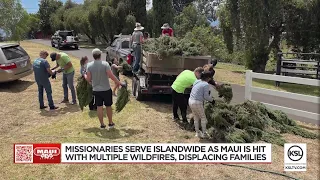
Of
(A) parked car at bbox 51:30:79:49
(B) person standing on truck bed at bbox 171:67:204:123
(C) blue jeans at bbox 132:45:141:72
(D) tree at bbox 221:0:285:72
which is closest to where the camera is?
(B) person standing on truck bed at bbox 171:67:204:123

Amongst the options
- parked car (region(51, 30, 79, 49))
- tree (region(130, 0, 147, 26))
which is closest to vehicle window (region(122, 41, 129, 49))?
parked car (region(51, 30, 79, 49))

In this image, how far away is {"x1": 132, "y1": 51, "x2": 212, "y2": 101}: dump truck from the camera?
8773 mm

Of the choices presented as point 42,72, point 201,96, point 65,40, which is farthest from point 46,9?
point 201,96

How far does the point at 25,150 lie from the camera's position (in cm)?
581

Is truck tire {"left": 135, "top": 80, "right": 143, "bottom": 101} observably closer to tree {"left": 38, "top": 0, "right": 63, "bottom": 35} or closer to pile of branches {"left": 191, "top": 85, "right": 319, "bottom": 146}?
pile of branches {"left": 191, "top": 85, "right": 319, "bottom": 146}

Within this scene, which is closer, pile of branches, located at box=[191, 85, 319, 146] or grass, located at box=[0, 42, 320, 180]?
grass, located at box=[0, 42, 320, 180]

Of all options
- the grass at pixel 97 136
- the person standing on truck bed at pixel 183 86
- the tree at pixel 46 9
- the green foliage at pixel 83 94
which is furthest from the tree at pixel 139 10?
the tree at pixel 46 9

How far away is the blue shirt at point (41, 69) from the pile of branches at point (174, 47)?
2864mm

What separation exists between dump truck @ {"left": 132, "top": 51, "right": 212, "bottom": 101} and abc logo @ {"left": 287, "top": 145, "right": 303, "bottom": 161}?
139 inches

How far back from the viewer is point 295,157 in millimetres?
5805

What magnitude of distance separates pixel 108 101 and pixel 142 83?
251 cm

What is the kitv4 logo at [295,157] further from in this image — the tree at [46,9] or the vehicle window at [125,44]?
the tree at [46,9]

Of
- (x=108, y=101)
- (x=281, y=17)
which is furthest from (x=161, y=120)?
(x=281, y=17)

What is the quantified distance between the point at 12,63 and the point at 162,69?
5.98m
